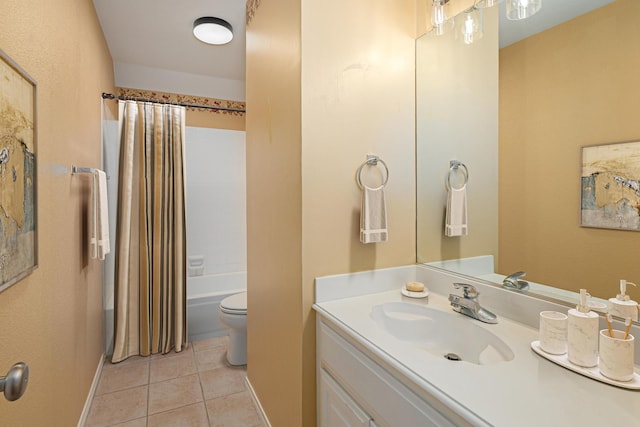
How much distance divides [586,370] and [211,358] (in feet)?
8.48

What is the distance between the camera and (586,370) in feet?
2.67

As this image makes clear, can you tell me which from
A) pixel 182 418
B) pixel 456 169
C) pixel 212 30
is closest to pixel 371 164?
pixel 456 169

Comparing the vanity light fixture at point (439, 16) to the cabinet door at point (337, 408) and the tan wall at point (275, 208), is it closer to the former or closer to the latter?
the tan wall at point (275, 208)

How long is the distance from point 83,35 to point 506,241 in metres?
2.62

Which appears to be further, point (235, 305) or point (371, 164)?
point (235, 305)

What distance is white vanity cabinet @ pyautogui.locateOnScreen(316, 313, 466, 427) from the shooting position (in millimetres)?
811

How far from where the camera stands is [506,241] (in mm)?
1260

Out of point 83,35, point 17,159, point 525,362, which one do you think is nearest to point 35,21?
point 17,159

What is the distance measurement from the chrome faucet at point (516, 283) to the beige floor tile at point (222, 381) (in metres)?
1.86

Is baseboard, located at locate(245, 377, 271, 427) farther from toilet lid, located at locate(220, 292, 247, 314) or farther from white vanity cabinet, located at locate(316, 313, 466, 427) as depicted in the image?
white vanity cabinet, located at locate(316, 313, 466, 427)

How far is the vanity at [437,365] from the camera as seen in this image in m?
0.70

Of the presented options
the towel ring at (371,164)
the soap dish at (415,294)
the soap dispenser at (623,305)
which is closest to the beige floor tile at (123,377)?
the soap dish at (415,294)

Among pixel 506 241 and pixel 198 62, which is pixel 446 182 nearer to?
pixel 506 241

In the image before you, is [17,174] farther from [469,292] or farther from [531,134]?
[531,134]
